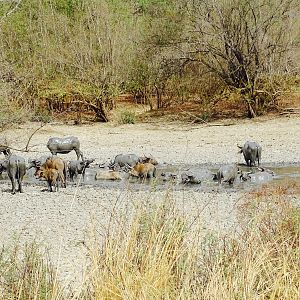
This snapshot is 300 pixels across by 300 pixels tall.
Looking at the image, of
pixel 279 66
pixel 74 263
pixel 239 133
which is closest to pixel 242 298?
pixel 74 263

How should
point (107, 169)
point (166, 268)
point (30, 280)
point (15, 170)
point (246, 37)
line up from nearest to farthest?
point (30, 280), point (166, 268), point (15, 170), point (107, 169), point (246, 37)

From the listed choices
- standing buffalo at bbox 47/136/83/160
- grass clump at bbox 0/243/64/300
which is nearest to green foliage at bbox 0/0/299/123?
standing buffalo at bbox 47/136/83/160

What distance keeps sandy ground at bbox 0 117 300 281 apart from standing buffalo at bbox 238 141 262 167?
1.06 meters

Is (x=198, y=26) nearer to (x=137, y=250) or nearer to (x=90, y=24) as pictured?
(x=90, y=24)

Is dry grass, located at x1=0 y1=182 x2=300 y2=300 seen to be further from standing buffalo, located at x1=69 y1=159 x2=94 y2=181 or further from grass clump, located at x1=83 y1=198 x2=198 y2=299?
standing buffalo, located at x1=69 y1=159 x2=94 y2=181

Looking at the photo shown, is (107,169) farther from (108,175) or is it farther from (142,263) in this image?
(142,263)

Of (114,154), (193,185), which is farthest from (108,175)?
(114,154)

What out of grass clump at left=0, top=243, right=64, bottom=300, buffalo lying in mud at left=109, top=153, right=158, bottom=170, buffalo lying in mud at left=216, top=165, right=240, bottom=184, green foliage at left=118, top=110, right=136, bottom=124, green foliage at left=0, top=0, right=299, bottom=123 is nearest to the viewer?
grass clump at left=0, top=243, right=64, bottom=300

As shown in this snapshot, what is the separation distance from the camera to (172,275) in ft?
18.0

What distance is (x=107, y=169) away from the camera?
68.2ft

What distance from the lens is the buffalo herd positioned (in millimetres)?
17188

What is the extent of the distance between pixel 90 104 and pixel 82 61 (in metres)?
2.30

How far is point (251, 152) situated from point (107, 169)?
433cm

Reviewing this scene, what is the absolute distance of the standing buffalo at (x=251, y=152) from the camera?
66.6 feet
